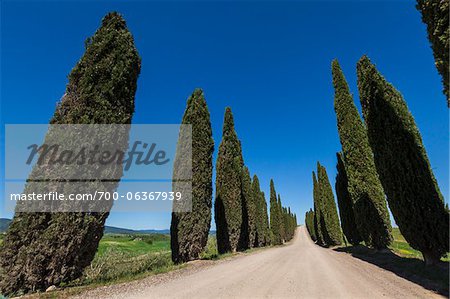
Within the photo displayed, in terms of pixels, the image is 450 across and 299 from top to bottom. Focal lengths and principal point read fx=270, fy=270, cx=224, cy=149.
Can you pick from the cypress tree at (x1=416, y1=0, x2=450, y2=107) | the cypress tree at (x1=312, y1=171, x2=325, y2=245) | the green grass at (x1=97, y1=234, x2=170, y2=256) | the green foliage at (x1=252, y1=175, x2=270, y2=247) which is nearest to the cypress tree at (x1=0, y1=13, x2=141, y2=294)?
the green grass at (x1=97, y1=234, x2=170, y2=256)

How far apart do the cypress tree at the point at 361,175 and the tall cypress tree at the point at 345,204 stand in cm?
592

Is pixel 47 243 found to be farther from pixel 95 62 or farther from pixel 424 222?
pixel 424 222

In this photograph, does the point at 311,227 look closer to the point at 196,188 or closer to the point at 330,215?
the point at 330,215

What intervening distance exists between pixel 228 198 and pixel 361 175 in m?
9.52

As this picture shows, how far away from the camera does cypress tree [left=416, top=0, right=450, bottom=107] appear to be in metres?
5.45

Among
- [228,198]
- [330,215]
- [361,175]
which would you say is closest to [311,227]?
[330,215]

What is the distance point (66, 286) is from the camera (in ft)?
22.4

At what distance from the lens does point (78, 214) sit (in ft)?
23.4

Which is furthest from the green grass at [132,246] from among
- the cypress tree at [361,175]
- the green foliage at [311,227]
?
the green foliage at [311,227]

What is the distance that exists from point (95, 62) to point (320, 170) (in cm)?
3199

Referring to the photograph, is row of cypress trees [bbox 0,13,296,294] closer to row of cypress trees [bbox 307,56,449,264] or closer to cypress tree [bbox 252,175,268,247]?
row of cypress trees [bbox 307,56,449,264]

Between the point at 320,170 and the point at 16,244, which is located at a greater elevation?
the point at 320,170

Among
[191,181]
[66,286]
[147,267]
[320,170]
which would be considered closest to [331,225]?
[320,170]

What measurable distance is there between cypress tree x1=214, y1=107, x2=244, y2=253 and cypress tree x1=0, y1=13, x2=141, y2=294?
43.2 ft
